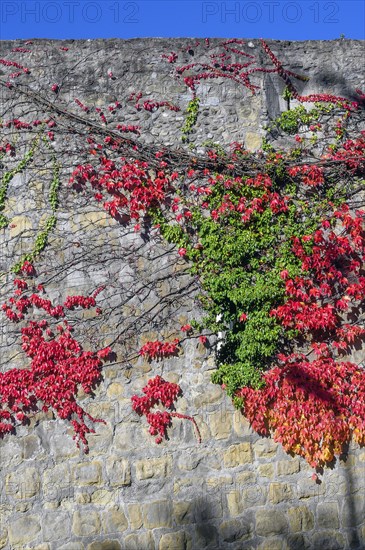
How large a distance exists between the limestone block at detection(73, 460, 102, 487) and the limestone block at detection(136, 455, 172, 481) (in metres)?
0.34

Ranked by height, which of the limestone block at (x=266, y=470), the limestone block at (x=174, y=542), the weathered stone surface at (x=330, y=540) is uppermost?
the limestone block at (x=266, y=470)

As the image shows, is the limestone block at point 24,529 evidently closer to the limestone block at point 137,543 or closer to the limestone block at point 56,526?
the limestone block at point 56,526

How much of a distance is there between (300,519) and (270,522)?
258 millimetres

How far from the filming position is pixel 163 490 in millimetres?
6457

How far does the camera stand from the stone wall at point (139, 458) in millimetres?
6398

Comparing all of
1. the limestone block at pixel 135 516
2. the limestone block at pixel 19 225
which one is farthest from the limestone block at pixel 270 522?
the limestone block at pixel 19 225

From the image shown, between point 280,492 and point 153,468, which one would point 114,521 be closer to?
point 153,468

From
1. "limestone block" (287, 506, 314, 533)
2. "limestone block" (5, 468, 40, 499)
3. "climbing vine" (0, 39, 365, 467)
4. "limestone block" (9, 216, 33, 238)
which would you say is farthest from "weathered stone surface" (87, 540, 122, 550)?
"limestone block" (9, 216, 33, 238)

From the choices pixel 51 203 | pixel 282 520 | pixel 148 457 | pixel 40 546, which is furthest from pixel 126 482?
pixel 51 203

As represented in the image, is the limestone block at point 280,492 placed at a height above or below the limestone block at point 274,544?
above

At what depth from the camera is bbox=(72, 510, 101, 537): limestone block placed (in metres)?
6.38

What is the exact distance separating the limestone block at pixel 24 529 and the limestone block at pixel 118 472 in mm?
697

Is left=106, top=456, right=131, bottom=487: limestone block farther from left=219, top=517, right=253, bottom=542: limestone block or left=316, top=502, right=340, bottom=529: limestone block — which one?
left=316, top=502, right=340, bottom=529: limestone block

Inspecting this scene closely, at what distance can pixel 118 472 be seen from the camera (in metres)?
6.47
